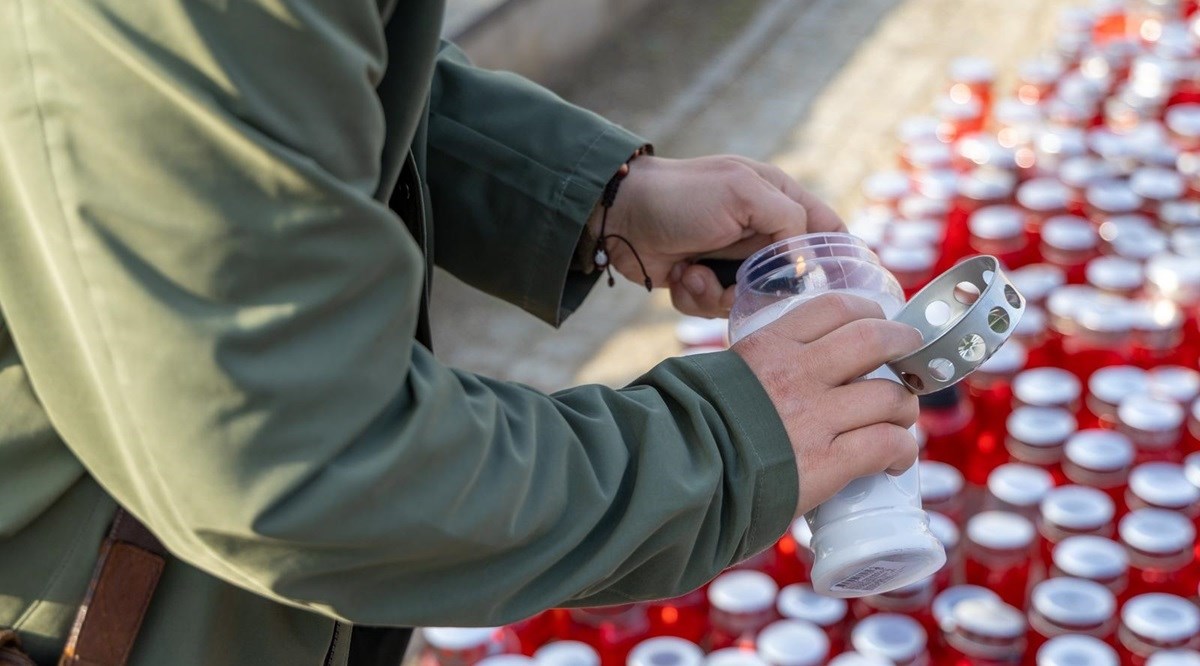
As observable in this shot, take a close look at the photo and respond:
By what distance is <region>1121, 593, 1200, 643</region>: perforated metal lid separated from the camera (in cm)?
155

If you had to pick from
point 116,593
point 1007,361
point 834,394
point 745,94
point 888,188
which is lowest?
point 745,94

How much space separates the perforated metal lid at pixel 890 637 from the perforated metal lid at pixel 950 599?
0.10 ft

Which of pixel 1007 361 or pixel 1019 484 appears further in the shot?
pixel 1007 361

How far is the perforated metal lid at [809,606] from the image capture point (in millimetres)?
1665

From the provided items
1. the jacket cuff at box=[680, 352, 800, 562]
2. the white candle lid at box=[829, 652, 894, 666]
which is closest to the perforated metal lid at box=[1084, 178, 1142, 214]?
the white candle lid at box=[829, 652, 894, 666]

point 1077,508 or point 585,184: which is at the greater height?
point 585,184

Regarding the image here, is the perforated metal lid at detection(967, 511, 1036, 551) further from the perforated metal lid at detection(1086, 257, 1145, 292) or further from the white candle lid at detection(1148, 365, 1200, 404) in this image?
the perforated metal lid at detection(1086, 257, 1145, 292)

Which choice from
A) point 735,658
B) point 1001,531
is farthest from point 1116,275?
point 735,658

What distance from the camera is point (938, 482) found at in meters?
1.83

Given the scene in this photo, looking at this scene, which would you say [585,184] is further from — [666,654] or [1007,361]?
[1007,361]

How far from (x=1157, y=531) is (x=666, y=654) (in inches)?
25.3

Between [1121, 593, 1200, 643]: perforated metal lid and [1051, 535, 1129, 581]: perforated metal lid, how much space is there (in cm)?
6

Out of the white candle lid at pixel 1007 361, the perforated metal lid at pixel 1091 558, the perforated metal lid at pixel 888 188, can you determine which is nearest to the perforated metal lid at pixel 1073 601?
the perforated metal lid at pixel 1091 558

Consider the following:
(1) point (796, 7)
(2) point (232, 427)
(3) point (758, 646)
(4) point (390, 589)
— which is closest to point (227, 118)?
(2) point (232, 427)
